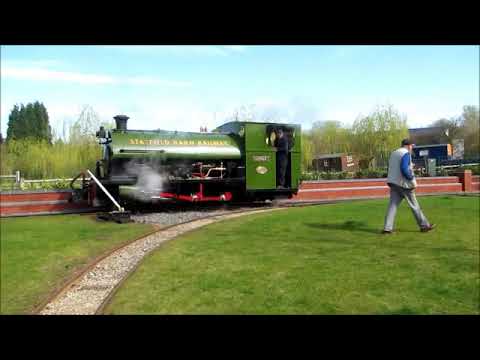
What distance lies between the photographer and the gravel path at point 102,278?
491 centimetres

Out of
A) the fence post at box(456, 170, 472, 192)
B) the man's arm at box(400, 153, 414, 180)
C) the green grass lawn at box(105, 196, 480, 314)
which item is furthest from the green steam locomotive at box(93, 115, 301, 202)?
the fence post at box(456, 170, 472, 192)

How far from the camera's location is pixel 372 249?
7109mm

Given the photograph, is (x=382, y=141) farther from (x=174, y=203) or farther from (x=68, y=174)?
(x=68, y=174)

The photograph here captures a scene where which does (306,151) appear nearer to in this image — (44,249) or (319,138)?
(319,138)

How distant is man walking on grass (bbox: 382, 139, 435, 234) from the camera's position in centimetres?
831

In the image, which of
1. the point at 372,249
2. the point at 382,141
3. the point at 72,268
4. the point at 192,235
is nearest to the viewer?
the point at 72,268

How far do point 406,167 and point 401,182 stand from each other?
13.0 inches

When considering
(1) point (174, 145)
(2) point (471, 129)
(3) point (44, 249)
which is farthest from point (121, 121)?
(2) point (471, 129)

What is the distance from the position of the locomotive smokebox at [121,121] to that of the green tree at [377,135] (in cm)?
817

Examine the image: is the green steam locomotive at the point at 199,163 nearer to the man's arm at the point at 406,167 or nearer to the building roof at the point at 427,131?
the building roof at the point at 427,131

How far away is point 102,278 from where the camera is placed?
6.10 meters

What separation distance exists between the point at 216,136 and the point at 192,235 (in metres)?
6.21

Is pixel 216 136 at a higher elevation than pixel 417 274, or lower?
higher
